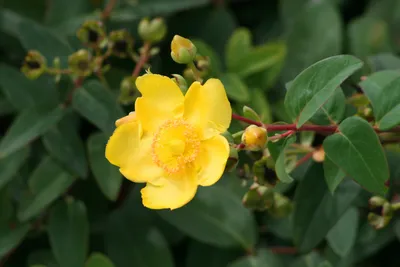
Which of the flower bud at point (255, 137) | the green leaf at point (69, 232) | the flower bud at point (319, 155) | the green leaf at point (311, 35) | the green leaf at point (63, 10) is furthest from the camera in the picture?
the green leaf at point (63, 10)

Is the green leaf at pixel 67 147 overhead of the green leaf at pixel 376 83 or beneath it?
beneath

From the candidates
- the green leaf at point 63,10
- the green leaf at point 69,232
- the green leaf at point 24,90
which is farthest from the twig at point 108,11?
the green leaf at point 69,232

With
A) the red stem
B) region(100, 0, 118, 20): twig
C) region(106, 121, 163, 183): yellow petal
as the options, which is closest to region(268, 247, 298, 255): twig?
the red stem

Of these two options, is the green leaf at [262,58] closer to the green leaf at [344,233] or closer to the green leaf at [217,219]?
the green leaf at [217,219]

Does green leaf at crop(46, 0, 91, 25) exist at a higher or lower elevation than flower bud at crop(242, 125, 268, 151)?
lower

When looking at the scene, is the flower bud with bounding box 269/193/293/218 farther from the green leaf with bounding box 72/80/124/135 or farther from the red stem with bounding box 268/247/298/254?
the green leaf with bounding box 72/80/124/135

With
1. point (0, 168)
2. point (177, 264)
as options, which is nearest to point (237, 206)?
point (177, 264)

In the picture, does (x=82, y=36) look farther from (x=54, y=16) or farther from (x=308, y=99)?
(x=308, y=99)
